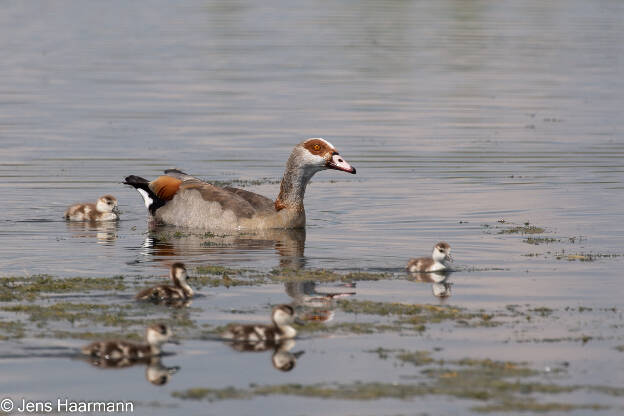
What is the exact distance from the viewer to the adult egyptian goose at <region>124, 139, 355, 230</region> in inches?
857

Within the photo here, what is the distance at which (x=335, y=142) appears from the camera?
3156 cm

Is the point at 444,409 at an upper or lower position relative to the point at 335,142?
lower

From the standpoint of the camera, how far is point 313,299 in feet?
50.0

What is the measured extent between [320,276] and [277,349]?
3885mm

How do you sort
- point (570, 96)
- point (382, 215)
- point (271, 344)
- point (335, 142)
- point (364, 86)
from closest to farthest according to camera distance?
1. point (271, 344)
2. point (382, 215)
3. point (335, 142)
4. point (570, 96)
5. point (364, 86)

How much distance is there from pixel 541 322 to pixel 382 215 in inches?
342

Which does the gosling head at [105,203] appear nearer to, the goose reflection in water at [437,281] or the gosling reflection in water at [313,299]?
the gosling reflection in water at [313,299]

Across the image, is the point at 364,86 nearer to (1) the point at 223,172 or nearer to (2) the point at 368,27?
(1) the point at 223,172

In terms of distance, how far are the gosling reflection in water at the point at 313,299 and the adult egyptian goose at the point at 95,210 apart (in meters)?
6.76

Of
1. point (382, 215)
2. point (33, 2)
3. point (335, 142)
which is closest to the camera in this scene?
point (382, 215)

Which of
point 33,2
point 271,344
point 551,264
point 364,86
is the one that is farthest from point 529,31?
point 271,344

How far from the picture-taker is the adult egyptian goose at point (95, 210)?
2206cm

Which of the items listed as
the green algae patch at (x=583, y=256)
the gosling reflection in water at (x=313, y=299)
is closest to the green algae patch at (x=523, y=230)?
the green algae patch at (x=583, y=256)

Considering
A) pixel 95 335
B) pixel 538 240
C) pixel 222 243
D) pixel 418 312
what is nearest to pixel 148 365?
pixel 95 335
